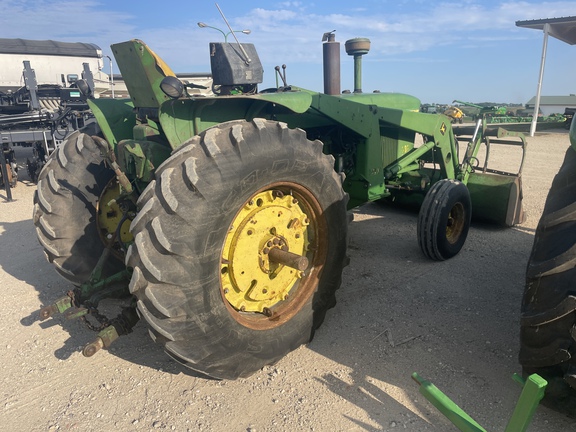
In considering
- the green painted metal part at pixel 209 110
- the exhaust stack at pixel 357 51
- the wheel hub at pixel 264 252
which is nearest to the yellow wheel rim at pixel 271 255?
the wheel hub at pixel 264 252

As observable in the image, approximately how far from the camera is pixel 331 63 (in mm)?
4965

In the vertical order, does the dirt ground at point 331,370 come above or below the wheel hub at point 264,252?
below

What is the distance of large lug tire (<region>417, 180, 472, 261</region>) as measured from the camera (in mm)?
4102

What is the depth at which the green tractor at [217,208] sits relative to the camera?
7.11ft

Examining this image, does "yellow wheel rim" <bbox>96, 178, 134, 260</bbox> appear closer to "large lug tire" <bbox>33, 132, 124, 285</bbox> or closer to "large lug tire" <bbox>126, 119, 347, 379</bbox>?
"large lug tire" <bbox>33, 132, 124, 285</bbox>

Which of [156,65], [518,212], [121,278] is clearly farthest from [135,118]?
[518,212]

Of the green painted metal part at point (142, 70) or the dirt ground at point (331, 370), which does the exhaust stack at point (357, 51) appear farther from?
the green painted metal part at point (142, 70)

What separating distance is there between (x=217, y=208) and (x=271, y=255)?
0.58m

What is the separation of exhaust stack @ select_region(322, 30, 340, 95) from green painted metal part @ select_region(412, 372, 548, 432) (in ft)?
12.1

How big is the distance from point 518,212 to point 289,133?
3739 mm

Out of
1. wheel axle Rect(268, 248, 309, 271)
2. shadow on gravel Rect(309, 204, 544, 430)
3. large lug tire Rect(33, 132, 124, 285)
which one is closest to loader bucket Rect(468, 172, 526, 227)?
shadow on gravel Rect(309, 204, 544, 430)

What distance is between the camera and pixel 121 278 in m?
2.93

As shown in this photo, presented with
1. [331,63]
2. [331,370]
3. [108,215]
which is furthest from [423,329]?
[331,63]

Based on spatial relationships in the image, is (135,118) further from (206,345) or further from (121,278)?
(206,345)
